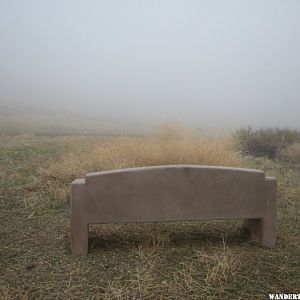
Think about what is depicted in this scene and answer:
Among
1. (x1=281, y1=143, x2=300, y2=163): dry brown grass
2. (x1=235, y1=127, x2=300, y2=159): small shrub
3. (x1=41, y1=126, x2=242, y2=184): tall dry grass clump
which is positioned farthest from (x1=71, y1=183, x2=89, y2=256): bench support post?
(x1=235, y1=127, x2=300, y2=159): small shrub

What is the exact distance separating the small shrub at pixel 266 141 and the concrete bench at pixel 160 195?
7361 mm

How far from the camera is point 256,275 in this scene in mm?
3008

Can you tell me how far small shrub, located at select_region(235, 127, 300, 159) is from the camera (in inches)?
431

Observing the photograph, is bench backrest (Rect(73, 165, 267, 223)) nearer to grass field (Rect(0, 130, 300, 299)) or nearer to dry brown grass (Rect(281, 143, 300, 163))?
grass field (Rect(0, 130, 300, 299))

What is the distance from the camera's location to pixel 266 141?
11.4 meters

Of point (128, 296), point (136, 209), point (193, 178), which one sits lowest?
point (128, 296)

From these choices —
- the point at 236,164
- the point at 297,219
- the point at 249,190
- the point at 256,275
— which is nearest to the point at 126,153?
the point at 236,164

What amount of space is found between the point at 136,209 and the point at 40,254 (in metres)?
0.97

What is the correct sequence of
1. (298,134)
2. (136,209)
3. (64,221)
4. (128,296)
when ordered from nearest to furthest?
1. (128,296)
2. (136,209)
3. (64,221)
4. (298,134)

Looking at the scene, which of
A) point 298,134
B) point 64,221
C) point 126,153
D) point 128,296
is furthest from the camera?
point 298,134

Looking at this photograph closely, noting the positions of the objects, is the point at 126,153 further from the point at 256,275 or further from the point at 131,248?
the point at 256,275

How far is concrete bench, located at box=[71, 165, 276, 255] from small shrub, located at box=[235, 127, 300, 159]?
7361mm

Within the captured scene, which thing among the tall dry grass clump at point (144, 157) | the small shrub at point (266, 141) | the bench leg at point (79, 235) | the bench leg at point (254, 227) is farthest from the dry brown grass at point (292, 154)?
the bench leg at point (79, 235)

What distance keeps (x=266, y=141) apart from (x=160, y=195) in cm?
881
